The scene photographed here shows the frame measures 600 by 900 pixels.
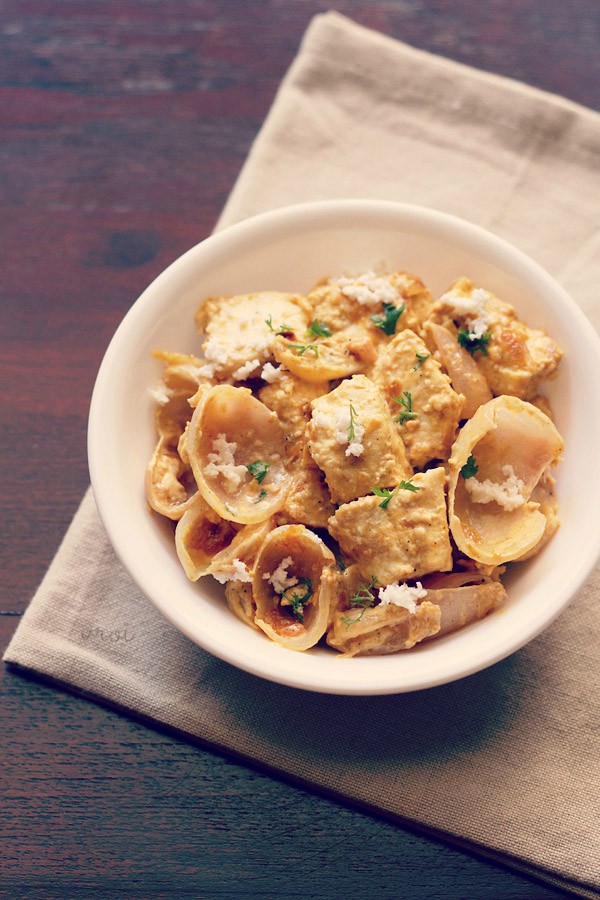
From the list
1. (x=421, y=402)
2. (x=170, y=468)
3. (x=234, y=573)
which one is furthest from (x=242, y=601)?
(x=421, y=402)

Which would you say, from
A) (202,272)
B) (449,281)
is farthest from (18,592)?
(449,281)

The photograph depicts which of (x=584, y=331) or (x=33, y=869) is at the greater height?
(x=584, y=331)

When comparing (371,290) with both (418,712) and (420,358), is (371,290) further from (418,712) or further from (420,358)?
(418,712)

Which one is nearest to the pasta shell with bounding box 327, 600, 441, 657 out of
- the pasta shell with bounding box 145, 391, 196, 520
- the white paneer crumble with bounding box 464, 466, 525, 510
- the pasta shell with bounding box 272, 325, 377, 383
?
the white paneer crumble with bounding box 464, 466, 525, 510

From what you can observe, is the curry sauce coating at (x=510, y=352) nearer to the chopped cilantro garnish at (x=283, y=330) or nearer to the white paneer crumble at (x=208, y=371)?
the chopped cilantro garnish at (x=283, y=330)

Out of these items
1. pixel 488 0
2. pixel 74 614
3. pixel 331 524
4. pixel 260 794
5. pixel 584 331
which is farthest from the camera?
pixel 488 0

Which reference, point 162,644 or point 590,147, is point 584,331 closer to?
point 590,147

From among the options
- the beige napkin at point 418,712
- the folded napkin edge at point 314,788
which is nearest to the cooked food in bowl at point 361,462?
the beige napkin at point 418,712

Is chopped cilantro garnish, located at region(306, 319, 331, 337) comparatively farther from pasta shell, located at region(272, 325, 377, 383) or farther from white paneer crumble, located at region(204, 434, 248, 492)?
white paneer crumble, located at region(204, 434, 248, 492)

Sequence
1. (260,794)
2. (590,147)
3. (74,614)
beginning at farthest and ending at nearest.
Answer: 1. (590,147)
2. (74,614)
3. (260,794)
